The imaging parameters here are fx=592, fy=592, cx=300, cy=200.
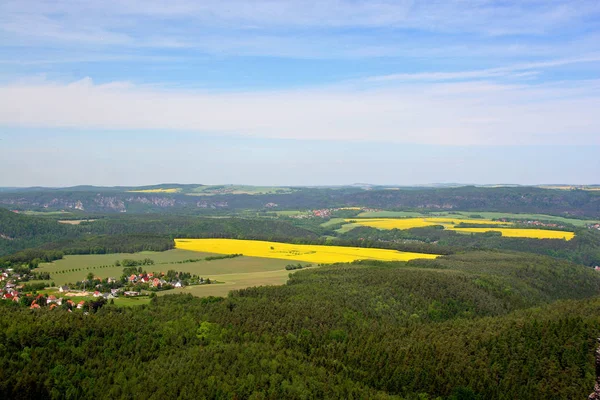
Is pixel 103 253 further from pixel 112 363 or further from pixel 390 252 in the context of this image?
pixel 112 363

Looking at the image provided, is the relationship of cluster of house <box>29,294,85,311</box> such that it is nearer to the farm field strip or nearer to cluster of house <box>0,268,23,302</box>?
cluster of house <box>0,268,23,302</box>

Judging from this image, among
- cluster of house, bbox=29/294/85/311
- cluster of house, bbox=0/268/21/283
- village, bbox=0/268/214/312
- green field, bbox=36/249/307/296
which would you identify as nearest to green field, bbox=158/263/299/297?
green field, bbox=36/249/307/296

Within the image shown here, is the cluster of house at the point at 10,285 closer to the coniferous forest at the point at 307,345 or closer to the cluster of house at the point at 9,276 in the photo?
the cluster of house at the point at 9,276

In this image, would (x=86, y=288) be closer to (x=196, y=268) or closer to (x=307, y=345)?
(x=196, y=268)

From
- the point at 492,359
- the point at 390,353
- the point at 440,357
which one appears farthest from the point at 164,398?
the point at 492,359

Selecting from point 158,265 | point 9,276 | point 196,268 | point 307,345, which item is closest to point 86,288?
point 9,276

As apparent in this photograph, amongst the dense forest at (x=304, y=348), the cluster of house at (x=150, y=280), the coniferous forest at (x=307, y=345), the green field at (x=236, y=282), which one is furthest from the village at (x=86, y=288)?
the dense forest at (x=304, y=348)
